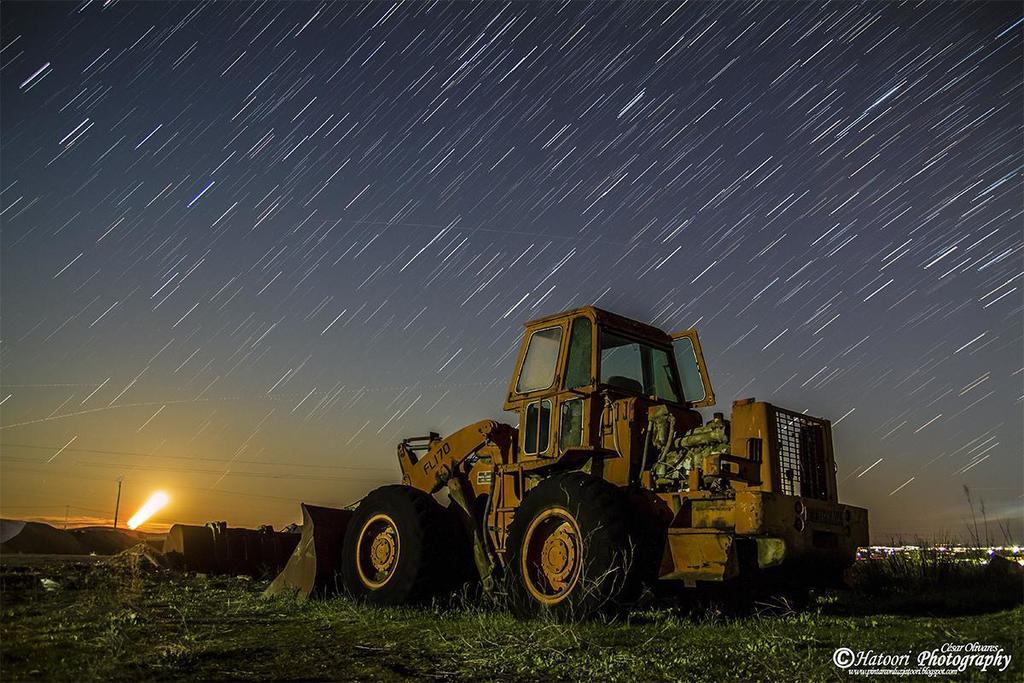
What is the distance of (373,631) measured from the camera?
766cm

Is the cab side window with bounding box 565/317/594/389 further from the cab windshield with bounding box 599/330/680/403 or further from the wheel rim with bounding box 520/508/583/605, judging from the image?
the wheel rim with bounding box 520/508/583/605

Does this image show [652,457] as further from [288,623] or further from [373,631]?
[288,623]

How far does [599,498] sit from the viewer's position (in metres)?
7.56

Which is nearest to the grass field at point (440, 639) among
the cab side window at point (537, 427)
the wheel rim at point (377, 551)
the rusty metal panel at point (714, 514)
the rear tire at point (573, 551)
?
the rear tire at point (573, 551)

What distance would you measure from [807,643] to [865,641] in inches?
19.2

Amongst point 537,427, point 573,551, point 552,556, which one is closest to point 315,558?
point 537,427

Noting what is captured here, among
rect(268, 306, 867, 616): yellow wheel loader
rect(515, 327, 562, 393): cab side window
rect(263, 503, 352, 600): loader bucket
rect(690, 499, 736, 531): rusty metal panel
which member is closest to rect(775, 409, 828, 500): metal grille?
rect(268, 306, 867, 616): yellow wheel loader

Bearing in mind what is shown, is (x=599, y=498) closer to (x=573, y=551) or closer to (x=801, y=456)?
(x=573, y=551)

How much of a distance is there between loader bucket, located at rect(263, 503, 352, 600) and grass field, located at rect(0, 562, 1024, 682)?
48cm

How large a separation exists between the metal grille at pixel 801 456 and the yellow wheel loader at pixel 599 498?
19 mm

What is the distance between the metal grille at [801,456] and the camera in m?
8.46

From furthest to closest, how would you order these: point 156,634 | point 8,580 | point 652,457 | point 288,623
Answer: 1. point 8,580
2. point 652,457
3. point 288,623
4. point 156,634

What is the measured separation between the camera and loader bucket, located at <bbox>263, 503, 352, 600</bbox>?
33.9 ft

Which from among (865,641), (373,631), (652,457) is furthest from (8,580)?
(865,641)
